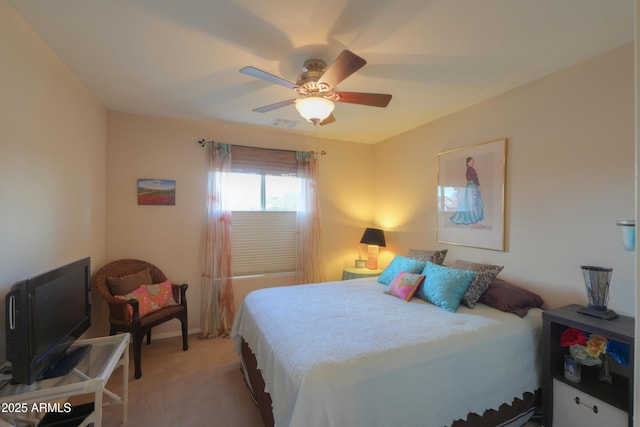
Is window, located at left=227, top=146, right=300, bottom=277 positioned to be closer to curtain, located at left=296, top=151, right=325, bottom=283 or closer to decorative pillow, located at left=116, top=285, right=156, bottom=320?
curtain, located at left=296, top=151, right=325, bottom=283

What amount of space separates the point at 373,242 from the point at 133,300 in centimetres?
285

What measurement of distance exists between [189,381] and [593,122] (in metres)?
3.80

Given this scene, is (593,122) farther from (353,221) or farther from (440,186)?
(353,221)

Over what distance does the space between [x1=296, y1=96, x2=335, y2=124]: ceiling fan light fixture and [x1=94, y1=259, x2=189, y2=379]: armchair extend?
2.24 meters

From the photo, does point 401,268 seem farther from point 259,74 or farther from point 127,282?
point 127,282

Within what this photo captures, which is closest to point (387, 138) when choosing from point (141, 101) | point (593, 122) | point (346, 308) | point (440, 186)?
point (440, 186)

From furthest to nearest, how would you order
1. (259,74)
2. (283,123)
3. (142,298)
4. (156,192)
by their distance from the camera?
(283,123)
(156,192)
(142,298)
(259,74)

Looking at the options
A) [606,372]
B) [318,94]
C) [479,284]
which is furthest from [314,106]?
[606,372]

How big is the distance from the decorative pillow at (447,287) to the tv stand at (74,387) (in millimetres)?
2259

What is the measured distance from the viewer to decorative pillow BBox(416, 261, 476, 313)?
2143 millimetres

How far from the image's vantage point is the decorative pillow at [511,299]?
2.07 m

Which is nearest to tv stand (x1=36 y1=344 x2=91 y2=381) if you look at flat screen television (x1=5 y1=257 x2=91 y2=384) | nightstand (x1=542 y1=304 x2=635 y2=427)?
flat screen television (x1=5 y1=257 x2=91 y2=384)

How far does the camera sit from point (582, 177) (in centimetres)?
199

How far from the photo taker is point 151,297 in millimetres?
2732
